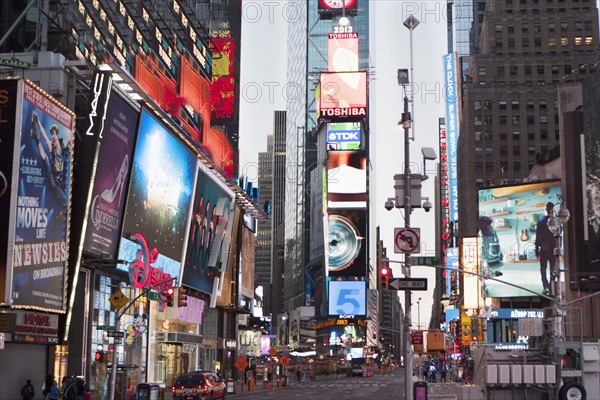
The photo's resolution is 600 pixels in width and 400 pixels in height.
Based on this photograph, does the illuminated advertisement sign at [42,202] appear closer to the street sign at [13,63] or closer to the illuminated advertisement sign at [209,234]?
the street sign at [13,63]

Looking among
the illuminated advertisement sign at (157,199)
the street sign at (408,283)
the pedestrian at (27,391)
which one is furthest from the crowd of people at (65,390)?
the street sign at (408,283)

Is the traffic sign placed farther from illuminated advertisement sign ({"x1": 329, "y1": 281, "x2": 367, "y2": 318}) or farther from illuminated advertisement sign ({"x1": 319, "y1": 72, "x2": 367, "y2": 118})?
illuminated advertisement sign ({"x1": 329, "y1": 281, "x2": 367, "y2": 318})

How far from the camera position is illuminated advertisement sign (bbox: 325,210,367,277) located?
6973 inches

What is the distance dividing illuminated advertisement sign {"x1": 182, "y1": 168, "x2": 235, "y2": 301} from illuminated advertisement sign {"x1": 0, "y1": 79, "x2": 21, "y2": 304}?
32.2 meters

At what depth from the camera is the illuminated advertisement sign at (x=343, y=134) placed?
174000mm

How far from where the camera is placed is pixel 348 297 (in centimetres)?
18625

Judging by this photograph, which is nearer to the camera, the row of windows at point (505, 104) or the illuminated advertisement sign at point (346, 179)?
the row of windows at point (505, 104)

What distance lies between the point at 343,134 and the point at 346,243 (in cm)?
2327

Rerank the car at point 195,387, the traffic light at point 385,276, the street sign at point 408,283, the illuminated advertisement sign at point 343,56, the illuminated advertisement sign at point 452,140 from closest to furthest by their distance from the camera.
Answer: the street sign at point 408,283 → the traffic light at point 385,276 → the car at point 195,387 → the illuminated advertisement sign at point 343,56 → the illuminated advertisement sign at point 452,140

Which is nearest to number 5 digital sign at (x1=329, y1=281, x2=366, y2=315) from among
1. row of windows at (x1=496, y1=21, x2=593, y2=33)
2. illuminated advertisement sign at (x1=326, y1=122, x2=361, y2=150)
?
illuminated advertisement sign at (x1=326, y1=122, x2=361, y2=150)

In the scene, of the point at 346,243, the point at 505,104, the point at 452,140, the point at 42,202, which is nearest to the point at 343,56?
the point at 505,104

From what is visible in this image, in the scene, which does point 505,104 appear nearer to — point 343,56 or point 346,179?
point 343,56

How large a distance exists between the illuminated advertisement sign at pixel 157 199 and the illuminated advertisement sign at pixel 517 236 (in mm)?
46175

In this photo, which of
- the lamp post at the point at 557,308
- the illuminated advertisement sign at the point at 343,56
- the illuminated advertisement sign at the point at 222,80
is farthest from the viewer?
the illuminated advertisement sign at the point at 343,56
